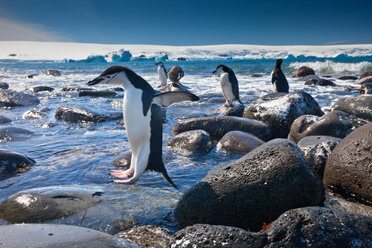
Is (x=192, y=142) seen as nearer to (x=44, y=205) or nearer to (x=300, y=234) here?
(x=44, y=205)

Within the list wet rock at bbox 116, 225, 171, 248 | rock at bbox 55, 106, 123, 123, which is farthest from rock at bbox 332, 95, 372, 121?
rock at bbox 55, 106, 123, 123

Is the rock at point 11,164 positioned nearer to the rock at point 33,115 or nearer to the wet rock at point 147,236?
the wet rock at point 147,236

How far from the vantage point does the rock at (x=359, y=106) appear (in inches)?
217

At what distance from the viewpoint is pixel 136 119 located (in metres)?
3.48

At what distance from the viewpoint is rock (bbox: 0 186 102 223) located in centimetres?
248

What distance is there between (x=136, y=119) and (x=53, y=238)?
1888 mm

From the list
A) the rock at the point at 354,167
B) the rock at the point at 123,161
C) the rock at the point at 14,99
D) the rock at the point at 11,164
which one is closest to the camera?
the rock at the point at 354,167

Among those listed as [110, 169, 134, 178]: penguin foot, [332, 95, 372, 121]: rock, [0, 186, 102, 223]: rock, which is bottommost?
[110, 169, 134, 178]: penguin foot

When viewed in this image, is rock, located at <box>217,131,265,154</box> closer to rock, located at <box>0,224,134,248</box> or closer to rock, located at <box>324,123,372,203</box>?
rock, located at <box>324,123,372,203</box>

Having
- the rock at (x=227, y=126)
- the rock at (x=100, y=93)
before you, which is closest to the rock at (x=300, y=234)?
the rock at (x=227, y=126)

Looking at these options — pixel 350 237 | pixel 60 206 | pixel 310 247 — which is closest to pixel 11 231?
pixel 60 206

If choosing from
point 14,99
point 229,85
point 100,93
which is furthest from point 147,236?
point 100,93

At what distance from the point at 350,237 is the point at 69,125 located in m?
6.21

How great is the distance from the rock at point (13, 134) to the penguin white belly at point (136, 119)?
2948 millimetres
